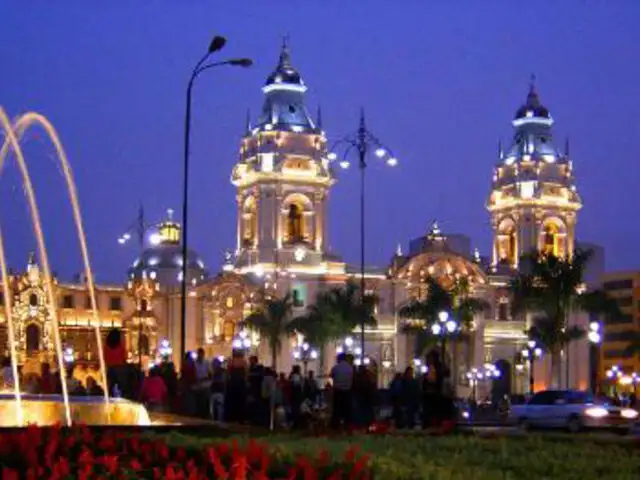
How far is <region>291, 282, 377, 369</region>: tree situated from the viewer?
81188mm

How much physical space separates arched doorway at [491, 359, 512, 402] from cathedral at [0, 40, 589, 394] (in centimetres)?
15

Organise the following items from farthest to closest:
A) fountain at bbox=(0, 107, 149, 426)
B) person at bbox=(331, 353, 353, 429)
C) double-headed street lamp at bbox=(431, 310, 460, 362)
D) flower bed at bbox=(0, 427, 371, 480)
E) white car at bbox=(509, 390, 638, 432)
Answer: double-headed street lamp at bbox=(431, 310, 460, 362)
white car at bbox=(509, 390, 638, 432)
person at bbox=(331, 353, 353, 429)
fountain at bbox=(0, 107, 149, 426)
flower bed at bbox=(0, 427, 371, 480)

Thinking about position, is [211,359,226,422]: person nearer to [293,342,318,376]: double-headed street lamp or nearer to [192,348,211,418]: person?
[192,348,211,418]: person

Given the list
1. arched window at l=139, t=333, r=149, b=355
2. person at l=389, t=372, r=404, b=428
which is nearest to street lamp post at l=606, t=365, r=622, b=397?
arched window at l=139, t=333, r=149, b=355

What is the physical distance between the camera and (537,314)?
90.4 meters

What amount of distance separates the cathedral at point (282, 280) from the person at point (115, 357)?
5764 centimetres

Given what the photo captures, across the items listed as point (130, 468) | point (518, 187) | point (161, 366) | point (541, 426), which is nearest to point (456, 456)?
point (130, 468)

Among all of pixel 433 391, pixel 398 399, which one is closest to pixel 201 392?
pixel 398 399

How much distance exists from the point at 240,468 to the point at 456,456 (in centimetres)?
415

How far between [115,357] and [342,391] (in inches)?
192

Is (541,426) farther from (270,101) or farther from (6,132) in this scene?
(270,101)

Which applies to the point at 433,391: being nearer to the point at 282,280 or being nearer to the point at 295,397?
the point at 295,397

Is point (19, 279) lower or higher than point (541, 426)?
higher

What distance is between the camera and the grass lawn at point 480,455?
10.7 meters
